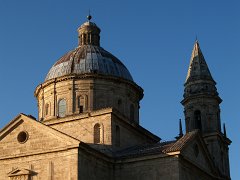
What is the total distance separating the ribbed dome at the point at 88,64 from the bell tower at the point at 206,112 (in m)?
10.7

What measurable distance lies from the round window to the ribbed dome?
794 centimetres

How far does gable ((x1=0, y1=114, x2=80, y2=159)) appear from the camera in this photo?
104 ft

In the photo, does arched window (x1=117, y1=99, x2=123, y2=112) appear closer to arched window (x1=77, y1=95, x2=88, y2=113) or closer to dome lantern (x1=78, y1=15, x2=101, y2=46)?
arched window (x1=77, y1=95, x2=88, y2=113)

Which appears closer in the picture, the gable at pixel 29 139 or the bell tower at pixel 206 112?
the gable at pixel 29 139

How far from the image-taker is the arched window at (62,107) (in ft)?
129

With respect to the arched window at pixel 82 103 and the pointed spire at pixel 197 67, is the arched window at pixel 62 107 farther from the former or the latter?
the pointed spire at pixel 197 67

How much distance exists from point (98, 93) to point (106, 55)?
4041 mm

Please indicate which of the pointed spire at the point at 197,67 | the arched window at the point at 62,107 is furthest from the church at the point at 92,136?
the pointed spire at the point at 197,67

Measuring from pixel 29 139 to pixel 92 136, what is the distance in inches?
194

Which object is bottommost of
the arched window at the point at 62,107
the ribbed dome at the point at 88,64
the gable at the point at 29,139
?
the gable at the point at 29,139

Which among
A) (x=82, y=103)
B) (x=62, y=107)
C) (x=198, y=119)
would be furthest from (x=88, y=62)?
(x=198, y=119)

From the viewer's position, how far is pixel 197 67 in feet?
174

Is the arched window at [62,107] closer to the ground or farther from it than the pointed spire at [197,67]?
closer to the ground

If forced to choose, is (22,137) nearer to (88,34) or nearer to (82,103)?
(82,103)
